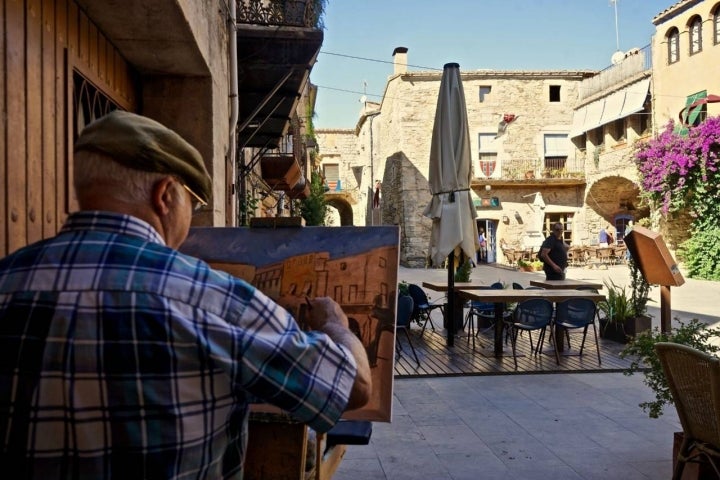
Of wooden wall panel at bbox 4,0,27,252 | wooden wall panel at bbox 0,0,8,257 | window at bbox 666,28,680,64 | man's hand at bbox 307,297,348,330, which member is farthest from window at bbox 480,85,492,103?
man's hand at bbox 307,297,348,330

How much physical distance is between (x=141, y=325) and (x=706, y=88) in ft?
72.2

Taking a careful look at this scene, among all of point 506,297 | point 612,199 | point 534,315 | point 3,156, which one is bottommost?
point 534,315

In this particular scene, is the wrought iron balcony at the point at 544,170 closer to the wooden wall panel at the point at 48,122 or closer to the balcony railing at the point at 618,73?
the balcony railing at the point at 618,73

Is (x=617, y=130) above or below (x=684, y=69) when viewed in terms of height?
below

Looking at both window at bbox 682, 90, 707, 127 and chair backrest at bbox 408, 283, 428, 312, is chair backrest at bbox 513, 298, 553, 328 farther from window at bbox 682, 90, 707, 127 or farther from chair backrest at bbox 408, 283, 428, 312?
window at bbox 682, 90, 707, 127

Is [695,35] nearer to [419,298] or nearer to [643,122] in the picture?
Answer: [643,122]

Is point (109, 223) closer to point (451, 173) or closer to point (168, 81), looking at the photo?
point (168, 81)

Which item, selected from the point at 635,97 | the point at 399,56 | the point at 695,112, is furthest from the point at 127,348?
the point at 399,56

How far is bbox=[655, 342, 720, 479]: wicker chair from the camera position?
280 cm

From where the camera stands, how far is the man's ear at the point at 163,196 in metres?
1.26

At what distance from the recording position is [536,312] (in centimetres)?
697

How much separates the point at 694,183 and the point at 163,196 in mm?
19970

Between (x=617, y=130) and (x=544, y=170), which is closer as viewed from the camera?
(x=617, y=130)

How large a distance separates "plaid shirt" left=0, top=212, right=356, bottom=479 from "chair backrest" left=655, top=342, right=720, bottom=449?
7.90 feet
